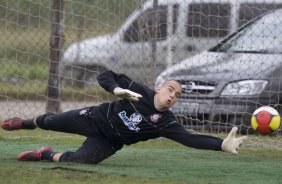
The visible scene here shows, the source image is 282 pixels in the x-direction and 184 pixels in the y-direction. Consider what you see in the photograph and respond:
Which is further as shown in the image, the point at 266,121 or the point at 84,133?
the point at 266,121

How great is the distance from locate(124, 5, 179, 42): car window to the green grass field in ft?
4.42

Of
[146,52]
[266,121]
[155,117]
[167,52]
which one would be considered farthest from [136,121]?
[167,52]

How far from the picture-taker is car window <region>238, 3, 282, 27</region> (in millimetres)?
11156

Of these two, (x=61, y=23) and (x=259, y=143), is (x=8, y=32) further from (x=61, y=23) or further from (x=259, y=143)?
(x=259, y=143)

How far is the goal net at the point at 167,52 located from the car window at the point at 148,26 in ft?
0.04

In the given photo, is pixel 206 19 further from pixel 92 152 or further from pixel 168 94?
pixel 92 152

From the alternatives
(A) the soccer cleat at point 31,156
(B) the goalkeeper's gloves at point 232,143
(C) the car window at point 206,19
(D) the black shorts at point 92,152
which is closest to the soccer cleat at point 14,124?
(A) the soccer cleat at point 31,156

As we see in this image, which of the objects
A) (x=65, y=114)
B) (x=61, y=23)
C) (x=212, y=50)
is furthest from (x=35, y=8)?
(x=65, y=114)

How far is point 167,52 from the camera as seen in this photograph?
1116cm

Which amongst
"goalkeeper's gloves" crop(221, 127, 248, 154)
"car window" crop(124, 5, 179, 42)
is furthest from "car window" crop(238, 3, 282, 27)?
"goalkeeper's gloves" crop(221, 127, 248, 154)

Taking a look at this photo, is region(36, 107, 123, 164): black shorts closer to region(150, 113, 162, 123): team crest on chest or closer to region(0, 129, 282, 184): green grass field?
region(0, 129, 282, 184): green grass field

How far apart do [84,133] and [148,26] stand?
315cm

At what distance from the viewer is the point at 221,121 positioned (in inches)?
431

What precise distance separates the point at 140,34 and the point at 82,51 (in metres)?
1.00
